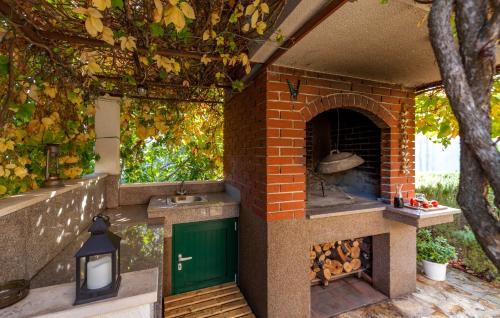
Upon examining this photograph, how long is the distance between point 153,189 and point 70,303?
2479 mm

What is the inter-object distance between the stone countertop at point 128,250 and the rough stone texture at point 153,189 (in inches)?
14.6

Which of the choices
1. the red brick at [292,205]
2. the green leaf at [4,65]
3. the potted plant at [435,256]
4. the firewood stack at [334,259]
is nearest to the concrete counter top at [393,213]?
the red brick at [292,205]

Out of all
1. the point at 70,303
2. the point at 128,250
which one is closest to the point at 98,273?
the point at 70,303

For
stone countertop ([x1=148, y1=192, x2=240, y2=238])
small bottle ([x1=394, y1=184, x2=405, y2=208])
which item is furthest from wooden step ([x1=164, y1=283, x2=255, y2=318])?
small bottle ([x1=394, y1=184, x2=405, y2=208])

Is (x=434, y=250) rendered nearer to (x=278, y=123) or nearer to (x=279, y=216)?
(x=279, y=216)

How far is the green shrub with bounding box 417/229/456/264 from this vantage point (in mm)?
3199

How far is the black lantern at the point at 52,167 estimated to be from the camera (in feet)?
6.02

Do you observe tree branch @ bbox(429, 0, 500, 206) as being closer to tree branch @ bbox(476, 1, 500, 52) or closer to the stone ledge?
tree branch @ bbox(476, 1, 500, 52)

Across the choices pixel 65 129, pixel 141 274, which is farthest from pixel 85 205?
pixel 141 274

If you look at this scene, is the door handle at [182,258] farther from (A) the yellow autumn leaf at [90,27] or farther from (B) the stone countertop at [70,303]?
(A) the yellow autumn leaf at [90,27]

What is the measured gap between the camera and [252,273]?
246cm

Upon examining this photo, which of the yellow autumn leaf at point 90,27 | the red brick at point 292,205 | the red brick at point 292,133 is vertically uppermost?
the yellow autumn leaf at point 90,27

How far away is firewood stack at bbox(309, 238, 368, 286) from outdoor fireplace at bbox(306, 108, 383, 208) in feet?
2.12

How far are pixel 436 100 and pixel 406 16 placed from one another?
6.76 ft
